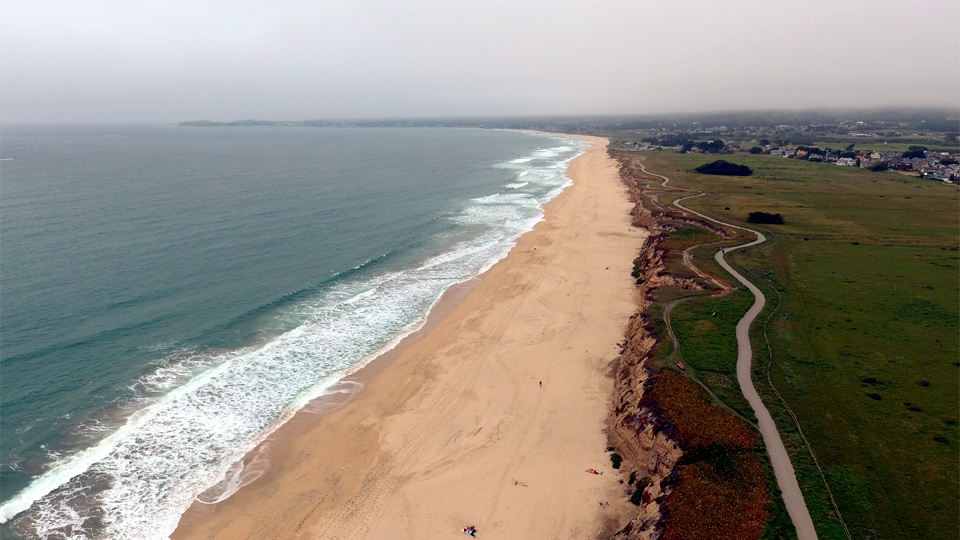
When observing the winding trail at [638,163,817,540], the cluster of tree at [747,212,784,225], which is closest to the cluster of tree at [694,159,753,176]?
the cluster of tree at [747,212,784,225]

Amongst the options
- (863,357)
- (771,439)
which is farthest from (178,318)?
(863,357)

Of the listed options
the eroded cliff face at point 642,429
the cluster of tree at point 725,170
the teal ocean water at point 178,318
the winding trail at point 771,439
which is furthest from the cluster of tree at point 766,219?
the cluster of tree at point 725,170

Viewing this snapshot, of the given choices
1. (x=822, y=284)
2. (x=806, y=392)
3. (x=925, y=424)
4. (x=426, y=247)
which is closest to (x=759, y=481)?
(x=806, y=392)

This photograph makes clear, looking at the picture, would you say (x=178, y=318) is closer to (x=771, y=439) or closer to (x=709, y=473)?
(x=709, y=473)

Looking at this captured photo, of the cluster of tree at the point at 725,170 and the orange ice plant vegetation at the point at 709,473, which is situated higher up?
the cluster of tree at the point at 725,170

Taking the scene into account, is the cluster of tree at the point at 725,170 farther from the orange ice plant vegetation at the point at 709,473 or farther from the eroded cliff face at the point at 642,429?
the orange ice plant vegetation at the point at 709,473

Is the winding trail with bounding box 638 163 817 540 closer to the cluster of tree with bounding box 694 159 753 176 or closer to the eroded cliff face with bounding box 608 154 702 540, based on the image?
the eroded cliff face with bounding box 608 154 702 540

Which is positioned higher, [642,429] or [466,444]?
[642,429]
